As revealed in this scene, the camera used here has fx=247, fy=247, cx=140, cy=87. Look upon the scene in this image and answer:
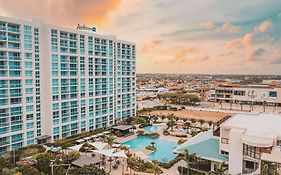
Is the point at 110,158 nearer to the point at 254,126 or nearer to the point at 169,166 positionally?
the point at 169,166

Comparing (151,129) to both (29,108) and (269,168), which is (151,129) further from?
(269,168)

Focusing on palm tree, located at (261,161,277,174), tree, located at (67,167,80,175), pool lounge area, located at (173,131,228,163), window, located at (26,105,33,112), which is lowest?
tree, located at (67,167,80,175)

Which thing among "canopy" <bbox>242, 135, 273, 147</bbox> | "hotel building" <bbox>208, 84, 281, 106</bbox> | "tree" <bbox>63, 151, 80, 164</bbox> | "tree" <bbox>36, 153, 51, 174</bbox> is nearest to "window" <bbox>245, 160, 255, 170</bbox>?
"canopy" <bbox>242, 135, 273, 147</bbox>

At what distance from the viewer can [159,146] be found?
38062 millimetres

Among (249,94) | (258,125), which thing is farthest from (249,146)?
(249,94)

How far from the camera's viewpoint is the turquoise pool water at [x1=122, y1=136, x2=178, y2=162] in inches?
1300

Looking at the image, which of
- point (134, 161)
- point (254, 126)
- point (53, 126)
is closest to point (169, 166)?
point (134, 161)

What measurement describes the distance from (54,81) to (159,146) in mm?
19000

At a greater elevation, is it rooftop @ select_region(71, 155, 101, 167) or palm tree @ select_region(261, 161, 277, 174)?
palm tree @ select_region(261, 161, 277, 174)

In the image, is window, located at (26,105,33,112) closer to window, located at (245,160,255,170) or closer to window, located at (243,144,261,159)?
window, located at (243,144,261,159)

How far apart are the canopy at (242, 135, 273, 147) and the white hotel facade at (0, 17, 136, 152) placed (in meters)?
27.0

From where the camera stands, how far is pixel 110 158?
29594mm

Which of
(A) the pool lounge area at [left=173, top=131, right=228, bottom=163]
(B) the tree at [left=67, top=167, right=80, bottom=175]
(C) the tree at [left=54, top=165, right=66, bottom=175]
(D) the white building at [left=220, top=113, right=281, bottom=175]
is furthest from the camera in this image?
(A) the pool lounge area at [left=173, top=131, right=228, bottom=163]

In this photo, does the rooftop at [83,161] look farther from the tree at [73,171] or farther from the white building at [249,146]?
the white building at [249,146]
